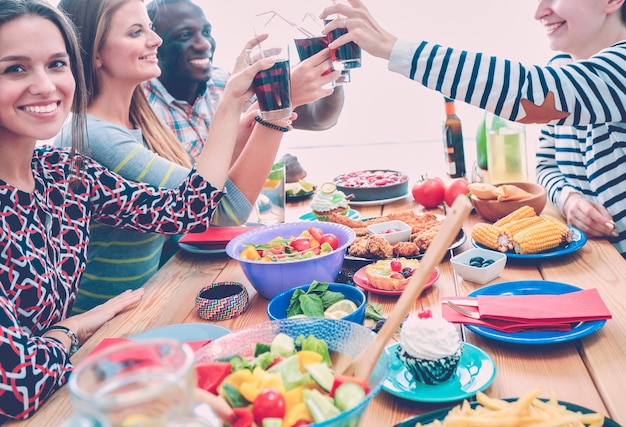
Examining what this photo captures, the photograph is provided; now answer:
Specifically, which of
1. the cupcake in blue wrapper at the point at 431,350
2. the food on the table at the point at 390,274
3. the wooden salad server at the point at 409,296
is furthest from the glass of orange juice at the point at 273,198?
the wooden salad server at the point at 409,296

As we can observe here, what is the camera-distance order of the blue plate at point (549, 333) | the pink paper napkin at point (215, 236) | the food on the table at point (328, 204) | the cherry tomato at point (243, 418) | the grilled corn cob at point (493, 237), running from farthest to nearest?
the food on the table at point (328, 204)
the pink paper napkin at point (215, 236)
the grilled corn cob at point (493, 237)
the blue plate at point (549, 333)
the cherry tomato at point (243, 418)

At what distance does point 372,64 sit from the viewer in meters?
5.00

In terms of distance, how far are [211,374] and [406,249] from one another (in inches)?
33.7

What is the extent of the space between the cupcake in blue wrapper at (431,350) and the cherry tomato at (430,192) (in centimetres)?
114

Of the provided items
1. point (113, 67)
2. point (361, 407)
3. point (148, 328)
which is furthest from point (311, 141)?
point (361, 407)

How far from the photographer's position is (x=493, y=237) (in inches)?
60.7

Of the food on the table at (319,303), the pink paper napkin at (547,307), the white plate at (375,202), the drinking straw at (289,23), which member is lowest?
the white plate at (375,202)

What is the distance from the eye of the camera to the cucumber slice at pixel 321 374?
75 centimetres

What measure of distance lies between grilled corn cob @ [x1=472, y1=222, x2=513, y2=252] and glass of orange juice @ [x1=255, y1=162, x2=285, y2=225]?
2.30 ft

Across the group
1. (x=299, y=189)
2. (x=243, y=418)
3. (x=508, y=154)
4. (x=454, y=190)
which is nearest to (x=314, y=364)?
(x=243, y=418)

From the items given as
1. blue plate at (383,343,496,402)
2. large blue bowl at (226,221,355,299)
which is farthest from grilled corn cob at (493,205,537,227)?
blue plate at (383,343,496,402)

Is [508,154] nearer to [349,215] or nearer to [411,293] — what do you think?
[349,215]

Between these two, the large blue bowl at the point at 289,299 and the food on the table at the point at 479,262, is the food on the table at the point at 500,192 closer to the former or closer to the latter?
the food on the table at the point at 479,262

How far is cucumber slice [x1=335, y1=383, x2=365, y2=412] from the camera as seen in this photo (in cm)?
71
